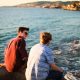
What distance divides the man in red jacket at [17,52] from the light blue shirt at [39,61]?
0.88 metres

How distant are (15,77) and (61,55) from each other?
1252 cm

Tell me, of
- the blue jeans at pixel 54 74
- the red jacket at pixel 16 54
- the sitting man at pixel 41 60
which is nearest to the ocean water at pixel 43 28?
the red jacket at pixel 16 54

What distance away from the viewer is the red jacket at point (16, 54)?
6.35 meters

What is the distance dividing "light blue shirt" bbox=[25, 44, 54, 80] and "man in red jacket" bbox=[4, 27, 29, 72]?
0.88 m

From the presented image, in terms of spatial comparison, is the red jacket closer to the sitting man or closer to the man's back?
the man's back

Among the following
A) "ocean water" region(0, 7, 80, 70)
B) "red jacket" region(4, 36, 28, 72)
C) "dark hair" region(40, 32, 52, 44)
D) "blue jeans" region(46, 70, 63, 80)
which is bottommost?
"ocean water" region(0, 7, 80, 70)

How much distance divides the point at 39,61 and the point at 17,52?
108 centimetres

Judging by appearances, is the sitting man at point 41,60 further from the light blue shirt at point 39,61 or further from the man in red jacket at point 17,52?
the man in red jacket at point 17,52

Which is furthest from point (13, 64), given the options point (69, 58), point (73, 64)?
point (69, 58)

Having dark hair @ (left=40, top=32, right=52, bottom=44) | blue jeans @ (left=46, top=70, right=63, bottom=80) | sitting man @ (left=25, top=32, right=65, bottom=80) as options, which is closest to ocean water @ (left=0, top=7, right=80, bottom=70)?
blue jeans @ (left=46, top=70, right=63, bottom=80)

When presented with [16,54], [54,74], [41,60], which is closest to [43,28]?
[16,54]

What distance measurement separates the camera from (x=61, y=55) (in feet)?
61.7

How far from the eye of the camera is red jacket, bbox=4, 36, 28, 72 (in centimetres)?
635

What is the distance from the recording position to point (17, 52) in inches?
251
